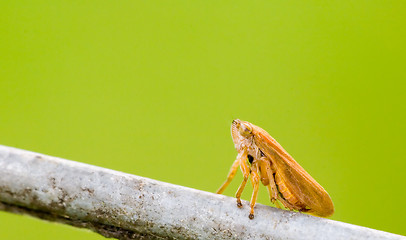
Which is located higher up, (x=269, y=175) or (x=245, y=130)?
(x=245, y=130)

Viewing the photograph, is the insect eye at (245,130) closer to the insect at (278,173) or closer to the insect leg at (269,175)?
the insect at (278,173)

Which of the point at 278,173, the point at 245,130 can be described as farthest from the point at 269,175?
the point at 245,130

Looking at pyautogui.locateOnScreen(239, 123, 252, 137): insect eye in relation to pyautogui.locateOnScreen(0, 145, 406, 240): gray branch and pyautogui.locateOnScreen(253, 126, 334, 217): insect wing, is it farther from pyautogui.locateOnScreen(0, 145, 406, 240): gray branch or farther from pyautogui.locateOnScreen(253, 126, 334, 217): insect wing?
pyautogui.locateOnScreen(0, 145, 406, 240): gray branch

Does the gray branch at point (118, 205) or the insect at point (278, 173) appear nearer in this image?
the gray branch at point (118, 205)

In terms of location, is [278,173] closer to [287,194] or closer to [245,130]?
[287,194]

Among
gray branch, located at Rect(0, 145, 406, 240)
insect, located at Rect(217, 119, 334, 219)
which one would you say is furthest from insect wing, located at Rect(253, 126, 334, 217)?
gray branch, located at Rect(0, 145, 406, 240)

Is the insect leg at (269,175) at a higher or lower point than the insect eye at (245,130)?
lower

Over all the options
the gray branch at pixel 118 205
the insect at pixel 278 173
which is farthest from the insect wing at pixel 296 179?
the gray branch at pixel 118 205

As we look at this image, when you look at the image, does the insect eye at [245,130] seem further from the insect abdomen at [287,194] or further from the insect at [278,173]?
the insect abdomen at [287,194]
